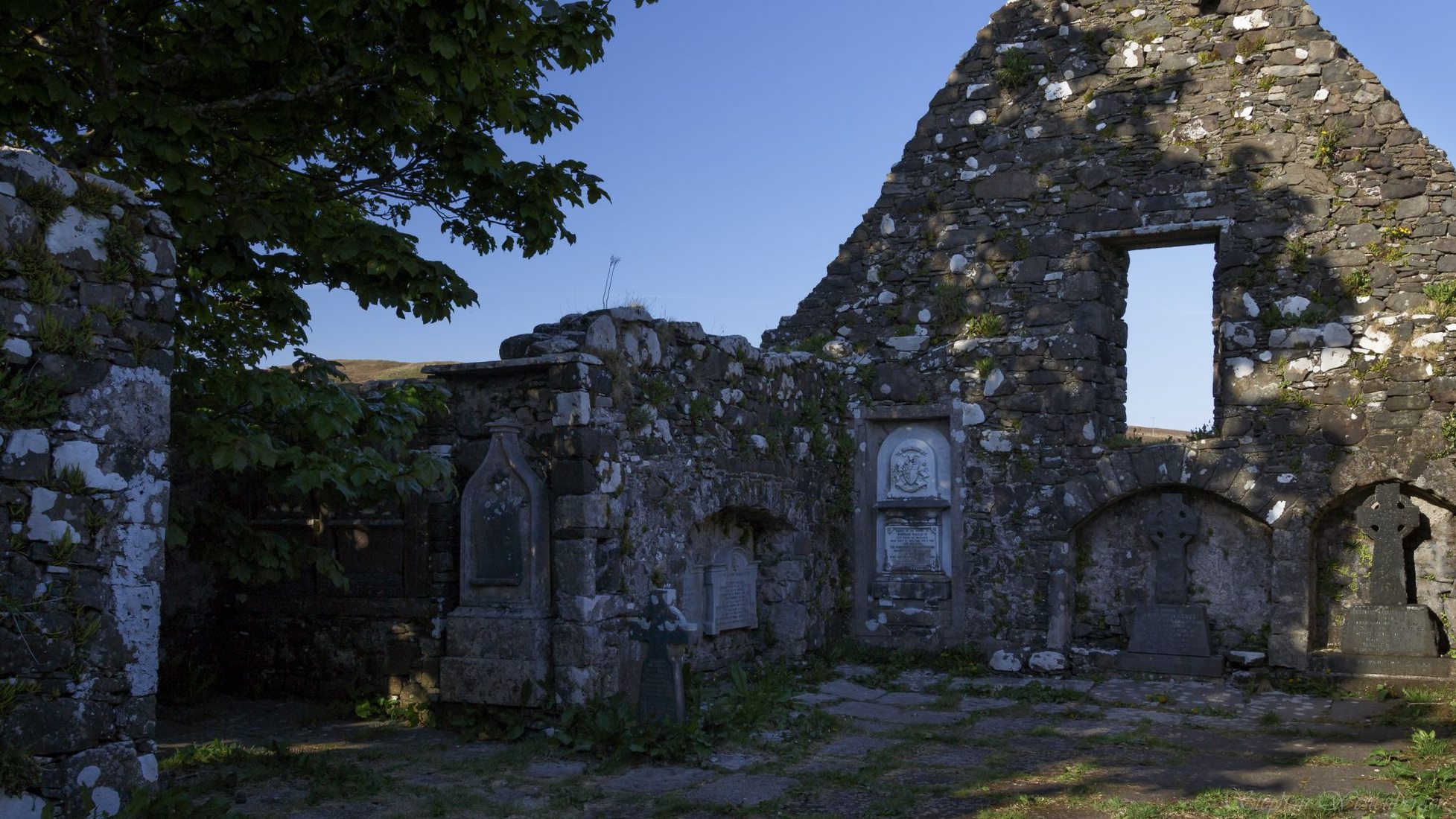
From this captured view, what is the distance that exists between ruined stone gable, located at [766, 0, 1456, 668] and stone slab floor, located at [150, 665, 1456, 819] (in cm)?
172

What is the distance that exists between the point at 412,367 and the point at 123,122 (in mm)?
12636

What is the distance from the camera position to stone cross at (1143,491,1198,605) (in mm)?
10133

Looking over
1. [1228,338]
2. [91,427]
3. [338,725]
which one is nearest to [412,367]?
[338,725]

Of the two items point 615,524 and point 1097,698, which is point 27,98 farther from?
point 1097,698

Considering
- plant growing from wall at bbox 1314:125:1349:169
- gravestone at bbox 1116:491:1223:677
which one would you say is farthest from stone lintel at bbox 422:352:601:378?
plant growing from wall at bbox 1314:125:1349:169

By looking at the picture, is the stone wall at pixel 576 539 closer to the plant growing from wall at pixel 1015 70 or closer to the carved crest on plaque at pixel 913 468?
the carved crest on plaque at pixel 913 468

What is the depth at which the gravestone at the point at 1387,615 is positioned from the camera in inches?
364

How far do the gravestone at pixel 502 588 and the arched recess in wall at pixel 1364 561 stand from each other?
20.4 ft

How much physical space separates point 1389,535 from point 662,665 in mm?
5985

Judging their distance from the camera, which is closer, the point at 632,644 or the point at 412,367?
the point at 632,644

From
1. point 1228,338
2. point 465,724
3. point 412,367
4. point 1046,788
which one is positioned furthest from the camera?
point 412,367

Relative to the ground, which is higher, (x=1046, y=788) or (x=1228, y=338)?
(x=1228, y=338)

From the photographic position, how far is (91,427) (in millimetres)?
4926

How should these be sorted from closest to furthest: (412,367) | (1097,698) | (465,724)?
(465,724) → (1097,698) → (412,367)
